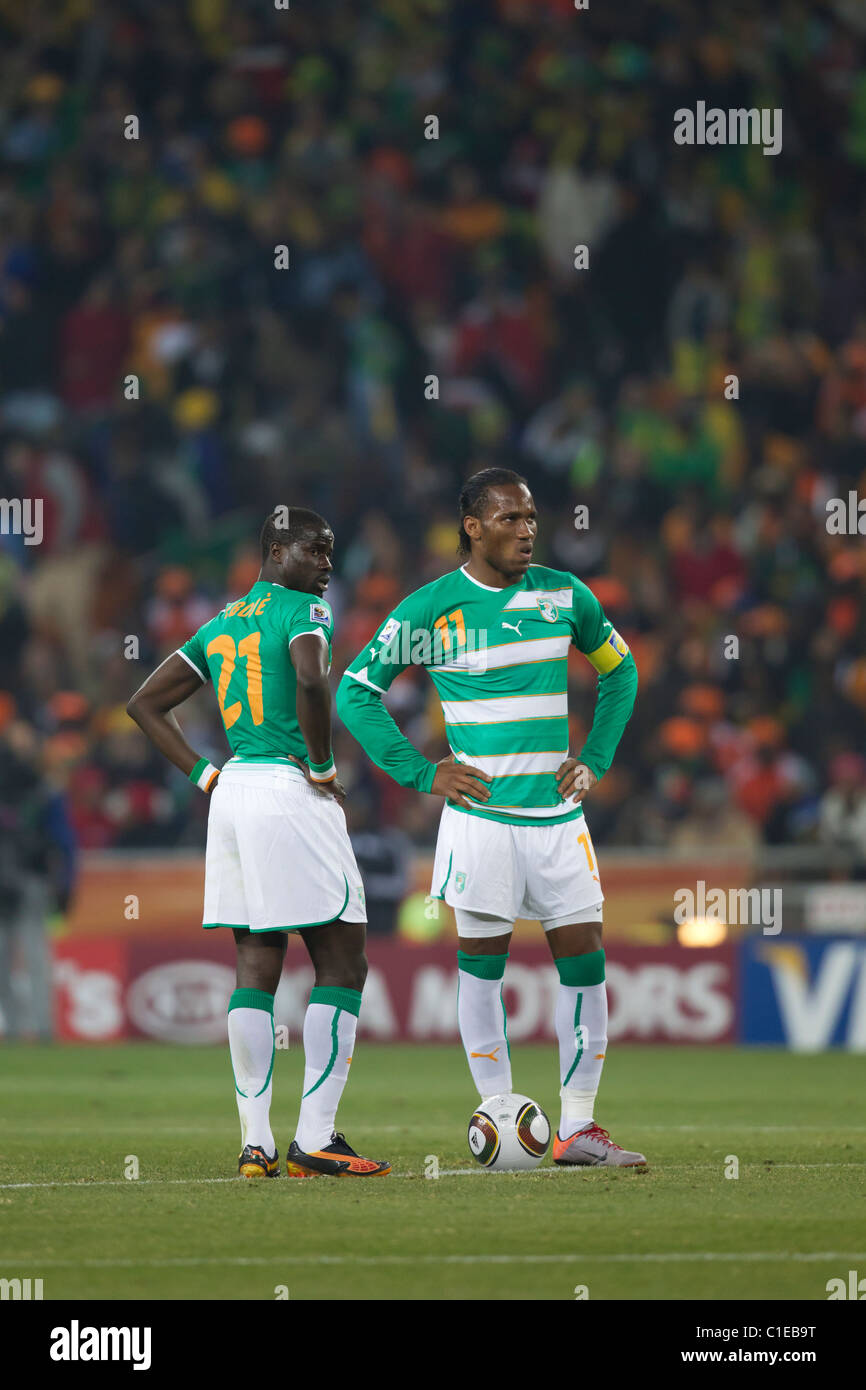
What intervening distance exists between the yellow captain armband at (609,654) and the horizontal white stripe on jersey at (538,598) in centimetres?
27

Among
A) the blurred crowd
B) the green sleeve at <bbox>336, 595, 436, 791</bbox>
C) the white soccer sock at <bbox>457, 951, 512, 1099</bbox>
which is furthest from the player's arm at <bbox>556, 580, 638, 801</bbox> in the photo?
the blurred crowd

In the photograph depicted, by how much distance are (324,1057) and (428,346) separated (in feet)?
45.4

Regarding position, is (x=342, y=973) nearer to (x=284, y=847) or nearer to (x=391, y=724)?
(x=284, y=847)

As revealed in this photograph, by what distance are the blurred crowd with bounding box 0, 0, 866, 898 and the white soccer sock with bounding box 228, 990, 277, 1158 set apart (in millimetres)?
8965

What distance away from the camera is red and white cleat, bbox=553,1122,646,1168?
7418 millimetres

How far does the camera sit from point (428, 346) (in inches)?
797

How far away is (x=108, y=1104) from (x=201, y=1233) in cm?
507

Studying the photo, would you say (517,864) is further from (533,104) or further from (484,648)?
(533,104)

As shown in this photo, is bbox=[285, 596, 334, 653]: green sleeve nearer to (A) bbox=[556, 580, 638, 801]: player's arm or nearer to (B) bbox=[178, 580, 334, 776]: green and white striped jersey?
(B) bbox=[178, 580, 334, 776]: green and white striped jersey

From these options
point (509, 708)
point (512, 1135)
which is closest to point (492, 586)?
point (509, 708)

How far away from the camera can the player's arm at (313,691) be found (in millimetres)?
7164

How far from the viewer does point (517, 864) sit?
7.45 metres

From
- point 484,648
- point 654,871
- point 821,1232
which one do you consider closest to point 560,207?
point 654,871

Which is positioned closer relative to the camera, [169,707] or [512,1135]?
[512,1135]
